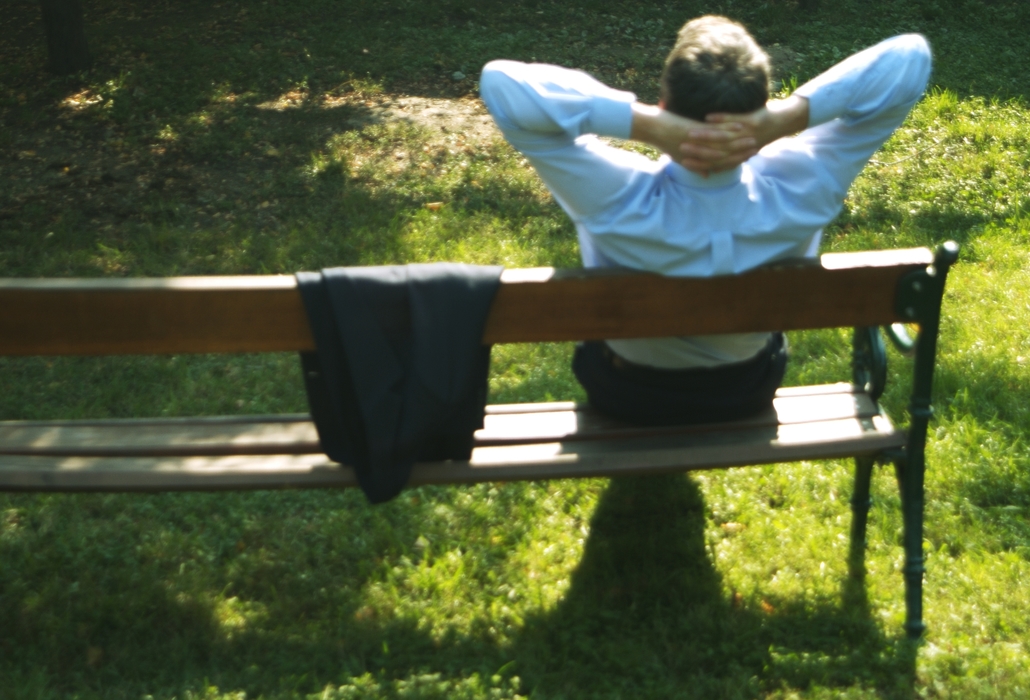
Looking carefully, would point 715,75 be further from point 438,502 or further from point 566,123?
point 438,502

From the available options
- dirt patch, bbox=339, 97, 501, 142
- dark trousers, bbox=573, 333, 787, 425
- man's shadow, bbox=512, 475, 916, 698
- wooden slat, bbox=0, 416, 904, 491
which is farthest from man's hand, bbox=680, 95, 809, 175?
dirt patch, bbox=339, 97, 501, 142

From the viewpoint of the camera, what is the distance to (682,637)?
3.07 m

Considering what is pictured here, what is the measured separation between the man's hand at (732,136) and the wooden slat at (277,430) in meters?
0.80

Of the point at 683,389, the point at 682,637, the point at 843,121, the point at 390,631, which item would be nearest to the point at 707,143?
the point at 843,121

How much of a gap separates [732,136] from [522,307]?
62cm

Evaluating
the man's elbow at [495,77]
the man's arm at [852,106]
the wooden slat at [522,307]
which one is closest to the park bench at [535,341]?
the wooden slat at [522,307]

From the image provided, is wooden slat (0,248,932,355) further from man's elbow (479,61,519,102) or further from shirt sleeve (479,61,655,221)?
man's elbow (479,61,519,102)

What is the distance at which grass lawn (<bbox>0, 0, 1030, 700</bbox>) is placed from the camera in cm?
299

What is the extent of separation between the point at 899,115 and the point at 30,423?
2.44 meters

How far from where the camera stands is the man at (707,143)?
A: 2.57 m

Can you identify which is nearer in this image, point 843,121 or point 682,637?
point 843,121

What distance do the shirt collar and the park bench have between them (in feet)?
0.77

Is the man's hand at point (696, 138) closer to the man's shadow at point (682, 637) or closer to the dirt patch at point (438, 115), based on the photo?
the man's shadow at point (682, 637)

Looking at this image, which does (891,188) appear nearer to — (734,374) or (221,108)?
(734,374)
